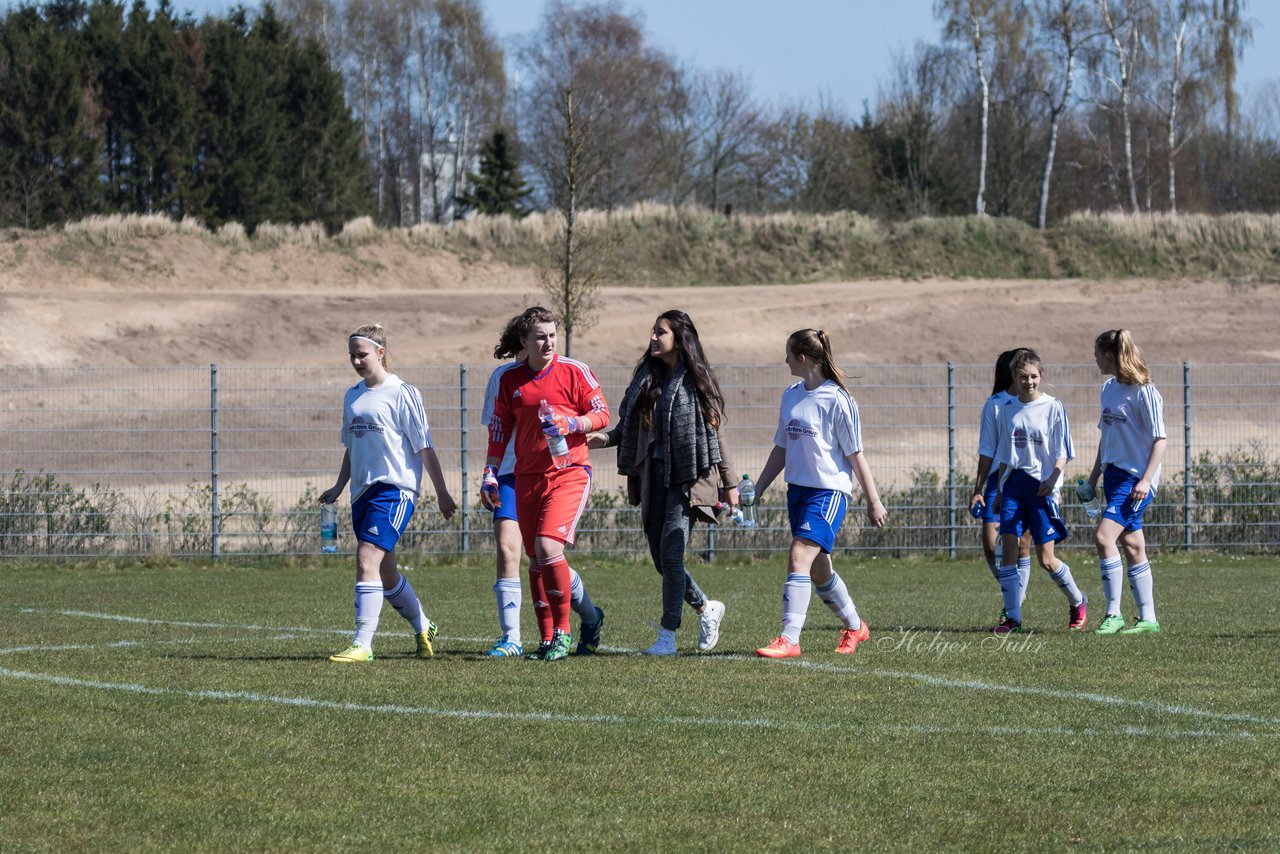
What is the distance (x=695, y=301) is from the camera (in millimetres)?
46344

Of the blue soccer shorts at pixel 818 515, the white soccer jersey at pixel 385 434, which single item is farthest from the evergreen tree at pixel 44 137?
the blue soccer shorts at pixel 818 515

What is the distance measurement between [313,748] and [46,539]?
1324 cm

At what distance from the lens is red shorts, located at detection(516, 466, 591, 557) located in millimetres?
8797

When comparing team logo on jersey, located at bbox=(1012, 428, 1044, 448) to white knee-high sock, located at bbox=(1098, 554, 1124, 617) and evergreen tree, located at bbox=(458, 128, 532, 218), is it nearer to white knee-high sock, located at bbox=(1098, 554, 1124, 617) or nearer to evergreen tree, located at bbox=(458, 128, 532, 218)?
white knee-high sock, located at bbox=(1098, 554, 1124, 617)

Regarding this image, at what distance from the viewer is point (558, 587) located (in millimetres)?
8922

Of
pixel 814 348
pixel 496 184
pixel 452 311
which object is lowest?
pixel 814 348

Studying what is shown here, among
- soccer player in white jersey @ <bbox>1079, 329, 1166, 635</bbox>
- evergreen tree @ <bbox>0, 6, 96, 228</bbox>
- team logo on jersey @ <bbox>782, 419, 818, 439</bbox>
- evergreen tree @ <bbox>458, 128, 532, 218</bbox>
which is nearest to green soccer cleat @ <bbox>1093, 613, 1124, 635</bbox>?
soccer player in white jersey @ <bbox>1079, 329, 1166, 635</bbox>

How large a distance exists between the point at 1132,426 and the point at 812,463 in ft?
8.90

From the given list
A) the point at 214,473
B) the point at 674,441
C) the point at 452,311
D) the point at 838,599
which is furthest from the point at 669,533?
the point at 452,311

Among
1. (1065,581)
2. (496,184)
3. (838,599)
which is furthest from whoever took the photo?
(496,184)

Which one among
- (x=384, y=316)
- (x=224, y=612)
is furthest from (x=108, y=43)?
(x=224, y=612)

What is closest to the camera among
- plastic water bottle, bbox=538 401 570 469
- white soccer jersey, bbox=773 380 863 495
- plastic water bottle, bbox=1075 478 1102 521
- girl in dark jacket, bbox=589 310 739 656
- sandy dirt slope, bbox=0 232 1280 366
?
plastic water bottle, bbox=538 401 570 469

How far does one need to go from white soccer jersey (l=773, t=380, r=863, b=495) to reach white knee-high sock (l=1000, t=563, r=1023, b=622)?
224 cm

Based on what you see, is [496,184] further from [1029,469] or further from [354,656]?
[354,656]
